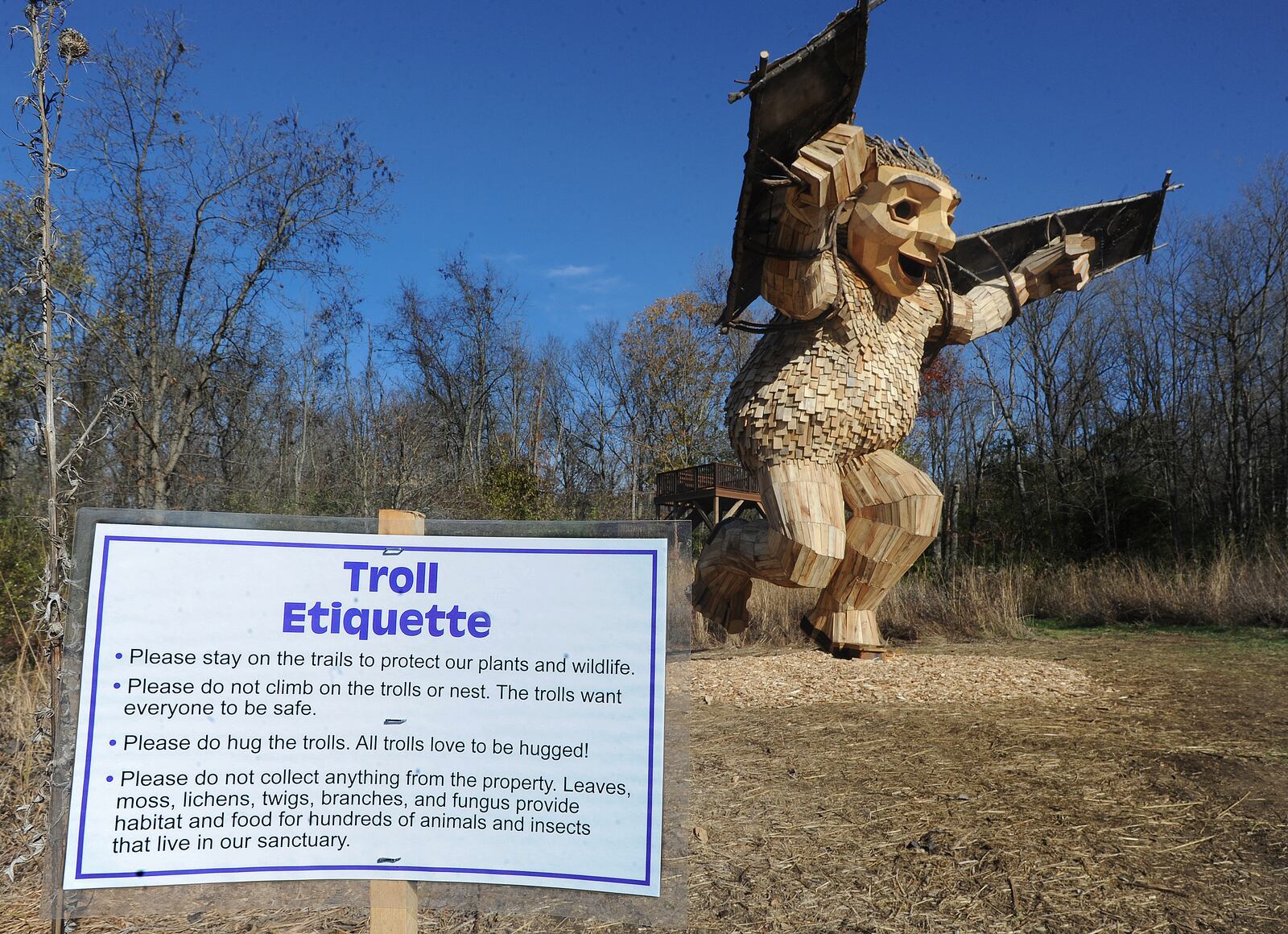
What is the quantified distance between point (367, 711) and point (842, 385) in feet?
10.8

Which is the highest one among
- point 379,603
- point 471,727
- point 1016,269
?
point 1016,269

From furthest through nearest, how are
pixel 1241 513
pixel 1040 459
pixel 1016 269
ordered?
1. pixel 1040 459
2. pixel 1241 513
3. pixel 1016 269

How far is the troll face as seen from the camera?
423 centimetres

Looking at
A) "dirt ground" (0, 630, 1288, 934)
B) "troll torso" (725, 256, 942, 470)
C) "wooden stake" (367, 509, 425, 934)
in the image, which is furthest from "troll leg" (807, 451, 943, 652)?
"wooden stake" (367, 509, 425, 934)

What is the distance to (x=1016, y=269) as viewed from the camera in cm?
548

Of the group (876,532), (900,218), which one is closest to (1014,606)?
(876,532)

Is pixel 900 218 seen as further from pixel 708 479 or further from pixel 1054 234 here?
pixel 708 479

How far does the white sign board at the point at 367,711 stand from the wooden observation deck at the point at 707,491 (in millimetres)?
14503

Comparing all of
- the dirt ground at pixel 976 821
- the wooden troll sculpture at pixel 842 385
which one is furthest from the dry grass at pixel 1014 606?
the dirt ground at pixel 976 821

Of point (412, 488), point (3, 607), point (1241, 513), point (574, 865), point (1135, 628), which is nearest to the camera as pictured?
point (574, 865)

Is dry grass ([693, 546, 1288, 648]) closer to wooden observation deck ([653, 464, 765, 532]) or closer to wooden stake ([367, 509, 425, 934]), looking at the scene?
wooden stake ([367, 509, 425, 934])

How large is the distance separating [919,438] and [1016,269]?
51.5ft

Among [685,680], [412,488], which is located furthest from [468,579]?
[412,488]

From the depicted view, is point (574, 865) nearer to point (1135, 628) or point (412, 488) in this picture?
point (1135, 628)
